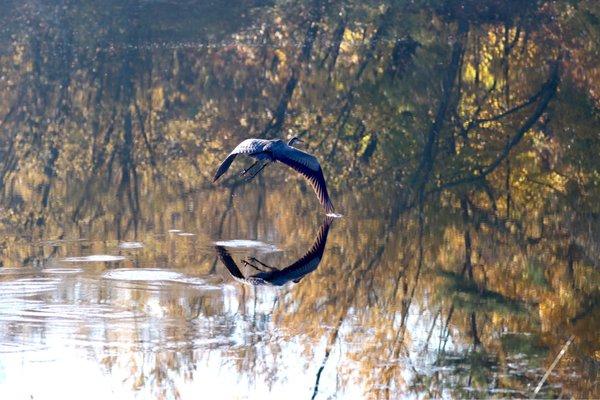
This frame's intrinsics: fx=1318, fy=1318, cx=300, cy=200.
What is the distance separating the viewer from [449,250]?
9570 mm

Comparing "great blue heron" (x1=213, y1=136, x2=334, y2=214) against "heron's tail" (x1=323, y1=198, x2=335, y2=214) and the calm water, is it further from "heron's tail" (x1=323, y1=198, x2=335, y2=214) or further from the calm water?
the calm water

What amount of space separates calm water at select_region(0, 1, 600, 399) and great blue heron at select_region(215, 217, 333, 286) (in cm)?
3

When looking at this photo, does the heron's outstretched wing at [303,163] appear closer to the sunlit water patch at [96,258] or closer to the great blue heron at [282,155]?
the great blue heron at [282,155]

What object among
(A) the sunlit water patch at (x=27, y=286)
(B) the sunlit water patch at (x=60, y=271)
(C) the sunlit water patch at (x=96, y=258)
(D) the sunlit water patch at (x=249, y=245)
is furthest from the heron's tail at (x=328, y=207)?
(A) the sunlit water patch at (x=27, y=286)

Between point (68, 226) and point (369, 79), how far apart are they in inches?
295

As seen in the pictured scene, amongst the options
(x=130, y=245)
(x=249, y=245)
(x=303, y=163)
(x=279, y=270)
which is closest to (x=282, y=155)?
(x=303, y=163)

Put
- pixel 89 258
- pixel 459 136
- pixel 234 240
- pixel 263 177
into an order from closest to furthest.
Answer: pixel 89 258 < pixel 234 240 < pixel 263 177 < pixel 459 136

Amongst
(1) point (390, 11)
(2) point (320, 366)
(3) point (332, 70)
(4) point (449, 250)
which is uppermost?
(1) point (390, 11)

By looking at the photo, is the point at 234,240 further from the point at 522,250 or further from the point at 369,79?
the point at 369,79

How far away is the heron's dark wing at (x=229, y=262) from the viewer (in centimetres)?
855

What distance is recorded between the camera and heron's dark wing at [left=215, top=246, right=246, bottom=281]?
855 cm

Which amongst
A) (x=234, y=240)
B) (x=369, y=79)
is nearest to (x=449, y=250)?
(x=234, y=240)

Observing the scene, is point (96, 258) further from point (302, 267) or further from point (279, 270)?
point (302, 267)

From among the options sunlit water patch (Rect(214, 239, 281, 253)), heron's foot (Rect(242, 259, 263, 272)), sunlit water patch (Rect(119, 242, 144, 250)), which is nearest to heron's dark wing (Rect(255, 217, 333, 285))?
heron's foot (Rect(242, 259, 263, 272))
